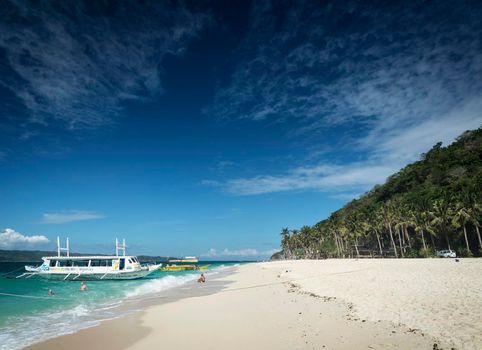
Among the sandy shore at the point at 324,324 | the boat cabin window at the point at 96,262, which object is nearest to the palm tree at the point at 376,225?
the boat cabin window at the point at 96,262

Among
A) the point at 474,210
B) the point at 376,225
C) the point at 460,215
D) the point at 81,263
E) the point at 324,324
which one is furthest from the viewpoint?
the point at 376,225

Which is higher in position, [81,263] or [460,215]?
[460,215]

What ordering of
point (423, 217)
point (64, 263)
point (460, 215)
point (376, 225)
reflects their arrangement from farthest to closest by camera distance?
point (376, 225), point (64, 263), point (423, 217), point (460, 215)

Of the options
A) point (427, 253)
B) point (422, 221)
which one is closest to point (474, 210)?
point (427, 253)

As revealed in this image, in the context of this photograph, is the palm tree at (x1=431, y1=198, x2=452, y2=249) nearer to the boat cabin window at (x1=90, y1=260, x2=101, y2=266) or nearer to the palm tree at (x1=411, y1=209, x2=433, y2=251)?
the palm tree at (x1=411, y1=209, x2=433, y2=251)

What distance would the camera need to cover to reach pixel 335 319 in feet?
41.6

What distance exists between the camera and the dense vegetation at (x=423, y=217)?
54050mm

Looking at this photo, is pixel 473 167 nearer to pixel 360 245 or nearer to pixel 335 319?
pixel 360 245

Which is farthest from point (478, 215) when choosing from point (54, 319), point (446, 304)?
point (54, 319)

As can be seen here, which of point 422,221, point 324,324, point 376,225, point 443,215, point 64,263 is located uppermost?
point 376,225

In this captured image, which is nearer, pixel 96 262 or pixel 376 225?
pixel 96 262

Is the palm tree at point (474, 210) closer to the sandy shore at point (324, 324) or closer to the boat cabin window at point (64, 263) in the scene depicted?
the sandy shore at point (324, 324)

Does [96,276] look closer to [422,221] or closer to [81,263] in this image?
[81,263]

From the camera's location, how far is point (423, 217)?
59.9m
